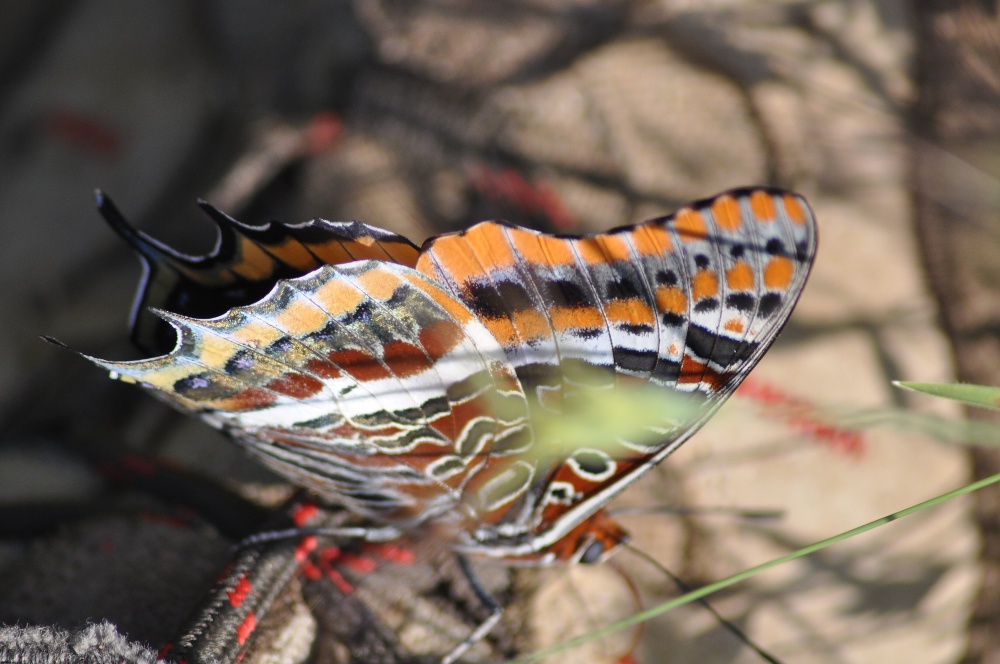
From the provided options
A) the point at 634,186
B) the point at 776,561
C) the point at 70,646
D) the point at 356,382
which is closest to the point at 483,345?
the point at 356,382

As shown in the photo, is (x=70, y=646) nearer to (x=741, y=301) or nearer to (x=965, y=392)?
(x=741, y=301)

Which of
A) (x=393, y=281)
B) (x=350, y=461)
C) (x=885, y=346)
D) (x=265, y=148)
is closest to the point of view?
(x=393, y=281)

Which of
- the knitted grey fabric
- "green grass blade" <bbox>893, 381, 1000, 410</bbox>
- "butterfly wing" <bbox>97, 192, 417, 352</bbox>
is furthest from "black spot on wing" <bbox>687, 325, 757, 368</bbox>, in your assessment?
the knitted grey fabric

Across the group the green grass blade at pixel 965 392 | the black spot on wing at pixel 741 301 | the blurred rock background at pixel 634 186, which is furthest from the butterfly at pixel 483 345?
the blurred rock background at pixel 634 186

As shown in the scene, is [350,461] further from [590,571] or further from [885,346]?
[885,346]

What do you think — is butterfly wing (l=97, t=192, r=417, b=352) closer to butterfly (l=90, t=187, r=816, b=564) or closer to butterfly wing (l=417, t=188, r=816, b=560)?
butterfly (l=90, t=187, r=816, b=564)

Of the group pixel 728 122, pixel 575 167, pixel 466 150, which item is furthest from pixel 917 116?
pixel 466 150
